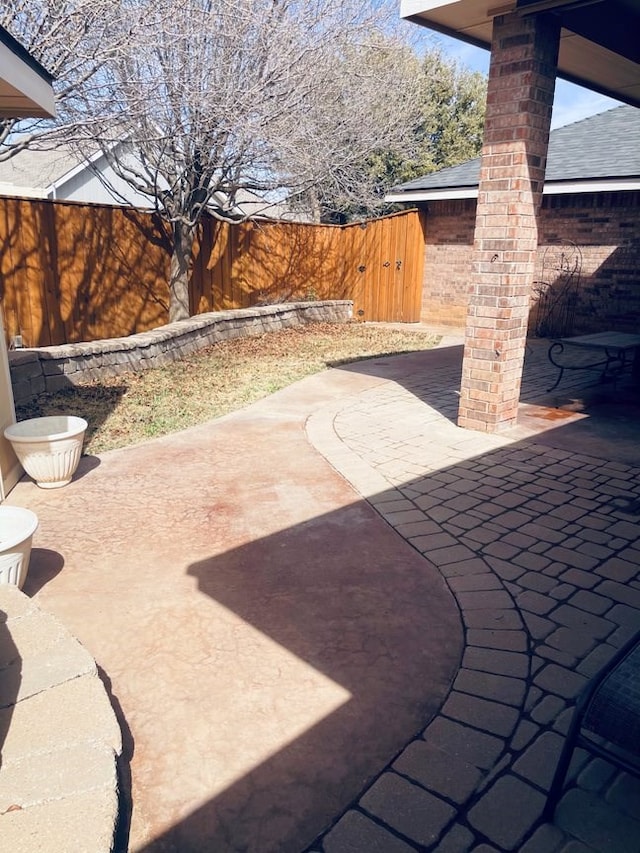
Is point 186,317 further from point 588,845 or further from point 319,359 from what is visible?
point 588,845

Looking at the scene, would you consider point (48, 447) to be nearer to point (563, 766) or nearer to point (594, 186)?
point (563, 766)

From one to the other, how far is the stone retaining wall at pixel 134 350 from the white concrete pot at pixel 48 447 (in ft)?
7.52

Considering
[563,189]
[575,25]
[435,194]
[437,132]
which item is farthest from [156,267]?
[437,132]

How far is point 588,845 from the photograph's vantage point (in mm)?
1877

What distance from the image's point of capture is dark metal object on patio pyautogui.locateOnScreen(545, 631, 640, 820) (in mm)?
1771

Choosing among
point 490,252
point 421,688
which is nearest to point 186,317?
point 490,252

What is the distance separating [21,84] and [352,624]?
3.78 m

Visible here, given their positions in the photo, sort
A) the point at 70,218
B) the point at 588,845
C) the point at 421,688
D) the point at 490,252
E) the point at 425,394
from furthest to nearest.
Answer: the point at 70,218 < the point at 425,394 < the point at 490,252 < the point at 421,688 < the point at 588,845

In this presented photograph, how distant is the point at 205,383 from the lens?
840 centimetres

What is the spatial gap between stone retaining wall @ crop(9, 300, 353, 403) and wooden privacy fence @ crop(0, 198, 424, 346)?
2.60ft

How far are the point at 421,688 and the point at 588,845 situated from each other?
0.83 meters

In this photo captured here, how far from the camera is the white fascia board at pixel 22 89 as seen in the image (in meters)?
3.65

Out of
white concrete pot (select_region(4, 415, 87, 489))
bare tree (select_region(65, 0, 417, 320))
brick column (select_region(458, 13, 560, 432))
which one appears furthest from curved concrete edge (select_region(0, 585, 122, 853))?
bare tree (select_region(65, 0, 417, 320))

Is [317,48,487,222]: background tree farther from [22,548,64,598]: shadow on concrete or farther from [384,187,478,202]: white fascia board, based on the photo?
[22,548,64,598]: shadow on concrete
